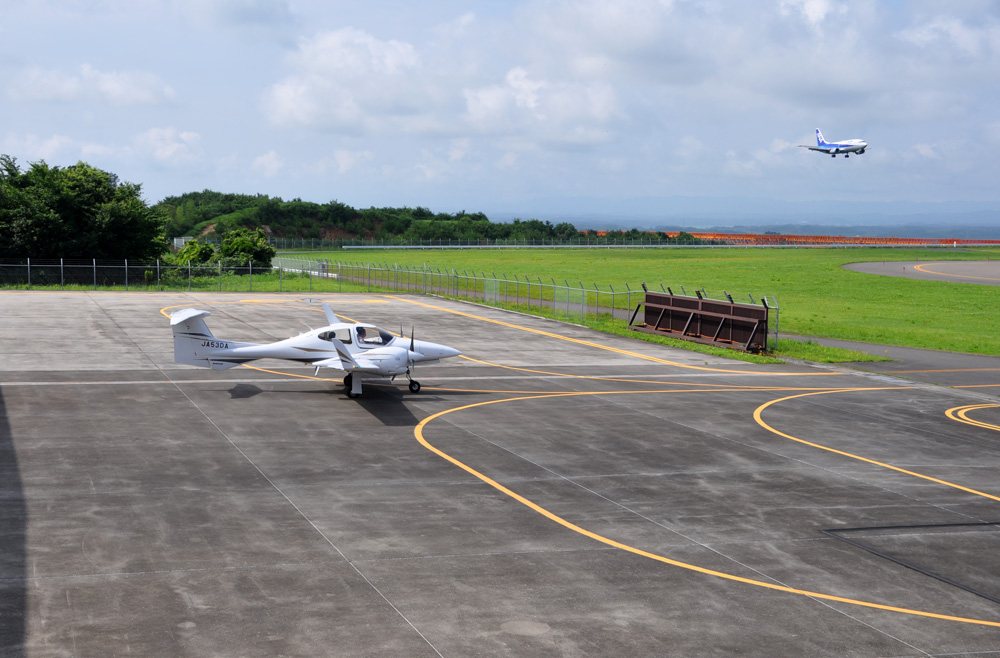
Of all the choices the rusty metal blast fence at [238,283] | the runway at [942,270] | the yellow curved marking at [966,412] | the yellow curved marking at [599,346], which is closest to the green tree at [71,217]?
the rusty metal blast fence at [238,283]

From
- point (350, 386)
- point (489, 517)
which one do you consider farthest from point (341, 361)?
point (489, 517)

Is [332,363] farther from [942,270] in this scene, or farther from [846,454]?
[942,270]

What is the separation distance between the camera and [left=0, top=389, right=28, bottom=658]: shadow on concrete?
11.1m

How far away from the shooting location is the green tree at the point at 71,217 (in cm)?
7400

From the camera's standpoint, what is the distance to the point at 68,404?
2588cm

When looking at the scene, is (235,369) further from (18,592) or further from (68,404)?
(18,592)

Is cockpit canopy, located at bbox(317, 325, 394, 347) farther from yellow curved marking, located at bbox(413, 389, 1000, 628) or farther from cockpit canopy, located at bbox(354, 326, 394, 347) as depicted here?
yellow curved marking, located at bbox(413, 389, 1000, 628)

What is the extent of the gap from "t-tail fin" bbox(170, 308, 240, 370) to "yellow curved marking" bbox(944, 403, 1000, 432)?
2273 cm

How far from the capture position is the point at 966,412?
2894 centimetres

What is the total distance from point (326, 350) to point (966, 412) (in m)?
20.7

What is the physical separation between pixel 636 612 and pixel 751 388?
2146 centimetres

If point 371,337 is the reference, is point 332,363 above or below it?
below

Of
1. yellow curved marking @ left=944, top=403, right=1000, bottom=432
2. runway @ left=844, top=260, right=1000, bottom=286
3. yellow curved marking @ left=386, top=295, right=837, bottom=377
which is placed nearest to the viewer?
yellow curved marking @ left=944, top=403, right=1000, bottom=432

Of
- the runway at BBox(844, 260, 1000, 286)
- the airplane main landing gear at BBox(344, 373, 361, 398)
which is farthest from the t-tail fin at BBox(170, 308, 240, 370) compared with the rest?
the runway at BBox(844, 260, 1000, 286)
